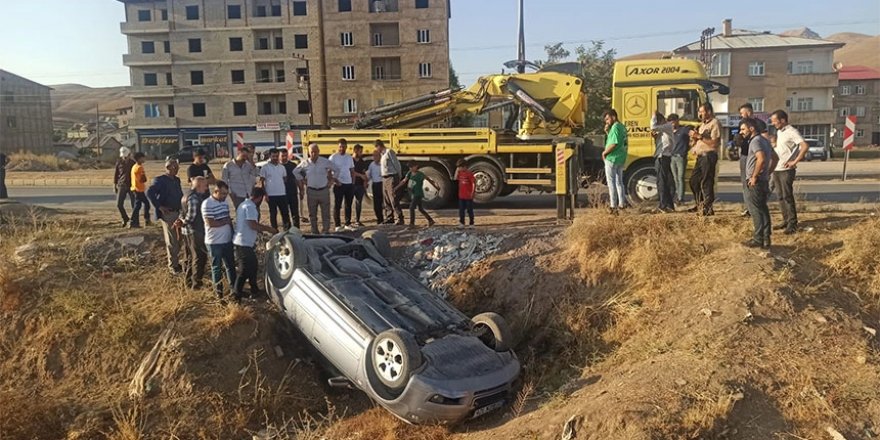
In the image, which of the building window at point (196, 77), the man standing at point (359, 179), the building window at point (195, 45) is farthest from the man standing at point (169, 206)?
the building window at point (195, 45)

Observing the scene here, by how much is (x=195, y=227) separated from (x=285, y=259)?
4.57 feet

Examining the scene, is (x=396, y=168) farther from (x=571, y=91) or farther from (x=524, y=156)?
(x=571, y=91)

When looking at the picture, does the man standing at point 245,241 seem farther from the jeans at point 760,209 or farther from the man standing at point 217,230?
the jeans at point 760,209

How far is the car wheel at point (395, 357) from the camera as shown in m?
5.40

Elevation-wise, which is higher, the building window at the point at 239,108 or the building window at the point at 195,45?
the building window at the point at 195,45

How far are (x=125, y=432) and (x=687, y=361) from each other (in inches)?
195

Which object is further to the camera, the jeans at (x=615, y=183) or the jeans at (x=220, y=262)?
the jeans at (x=615, y=183)

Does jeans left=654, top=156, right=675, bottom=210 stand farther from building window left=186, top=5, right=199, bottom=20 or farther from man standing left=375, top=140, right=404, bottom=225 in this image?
building window left=186, top=5, right=199, bottom=20

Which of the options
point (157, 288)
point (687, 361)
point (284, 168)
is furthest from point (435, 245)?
point (687, 361)

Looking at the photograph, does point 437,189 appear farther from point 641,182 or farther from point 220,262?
point 220,262

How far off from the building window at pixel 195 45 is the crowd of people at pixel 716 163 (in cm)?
4664

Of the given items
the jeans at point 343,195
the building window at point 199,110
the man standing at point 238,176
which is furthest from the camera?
the building window at point 199,110

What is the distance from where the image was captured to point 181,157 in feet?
137

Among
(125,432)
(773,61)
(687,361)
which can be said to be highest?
(773,61)
